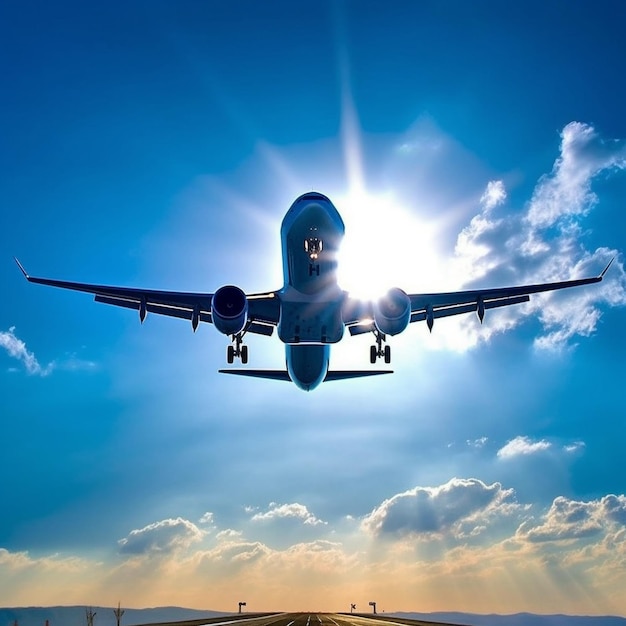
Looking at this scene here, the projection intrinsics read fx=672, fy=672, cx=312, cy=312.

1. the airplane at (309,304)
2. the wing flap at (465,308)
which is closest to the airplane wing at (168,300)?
the airplane at (309,304)

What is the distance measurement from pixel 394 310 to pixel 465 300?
6.95 meters

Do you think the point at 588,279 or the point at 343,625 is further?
the point at 343,625

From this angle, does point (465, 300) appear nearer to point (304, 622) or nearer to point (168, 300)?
point (168, 300)

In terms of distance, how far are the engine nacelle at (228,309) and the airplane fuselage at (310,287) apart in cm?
256

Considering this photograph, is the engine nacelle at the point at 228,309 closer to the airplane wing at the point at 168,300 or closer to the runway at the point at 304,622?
the airplane wing at the point at 168,300

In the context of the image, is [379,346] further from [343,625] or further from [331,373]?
[343,625]

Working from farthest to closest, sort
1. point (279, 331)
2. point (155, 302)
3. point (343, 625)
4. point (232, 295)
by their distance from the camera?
point (343, 625) < point (155, 302) < point (279, 331) < point (232, 295)

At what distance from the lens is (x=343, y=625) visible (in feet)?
124

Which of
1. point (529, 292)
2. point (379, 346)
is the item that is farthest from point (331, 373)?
point (529, 292)

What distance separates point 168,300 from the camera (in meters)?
34.5

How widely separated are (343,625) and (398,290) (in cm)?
2002

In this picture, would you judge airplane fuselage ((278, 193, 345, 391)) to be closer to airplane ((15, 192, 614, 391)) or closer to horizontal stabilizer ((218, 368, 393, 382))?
airplane ((15, 192, 614, 391))

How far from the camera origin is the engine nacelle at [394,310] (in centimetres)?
3061

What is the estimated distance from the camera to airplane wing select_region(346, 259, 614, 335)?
34.4 meters
